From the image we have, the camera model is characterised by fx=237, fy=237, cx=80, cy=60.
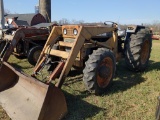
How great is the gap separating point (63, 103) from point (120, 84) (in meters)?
2.19

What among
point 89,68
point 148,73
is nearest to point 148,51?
point 148,73

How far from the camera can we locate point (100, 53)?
4.98 metres

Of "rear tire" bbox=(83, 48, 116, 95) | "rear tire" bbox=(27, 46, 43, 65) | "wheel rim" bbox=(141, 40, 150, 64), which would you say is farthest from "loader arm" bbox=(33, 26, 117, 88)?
"rear tire" bbox=(27, 46, 43, 65)

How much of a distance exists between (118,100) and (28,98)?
5.80ft

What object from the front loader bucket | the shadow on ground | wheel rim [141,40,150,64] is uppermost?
wheel rim [141,40,150,64]

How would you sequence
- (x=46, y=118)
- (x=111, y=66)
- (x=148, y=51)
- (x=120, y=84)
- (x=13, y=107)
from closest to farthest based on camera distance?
(x=46, y=118), (x=13, y=107), (x=111, y=66), (x=120, y=84), (x=148, y=51)

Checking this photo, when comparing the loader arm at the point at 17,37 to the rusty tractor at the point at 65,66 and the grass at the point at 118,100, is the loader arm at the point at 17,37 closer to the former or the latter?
the rusty tractor at the point at 65,66

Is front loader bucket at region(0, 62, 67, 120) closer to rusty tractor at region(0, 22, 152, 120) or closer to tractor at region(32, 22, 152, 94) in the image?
rusty tractor at region(0, 22, 152, 120)

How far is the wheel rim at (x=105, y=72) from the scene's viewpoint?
16.2 ft

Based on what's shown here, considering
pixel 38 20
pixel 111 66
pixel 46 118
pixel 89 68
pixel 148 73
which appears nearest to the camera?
pixel 46 118

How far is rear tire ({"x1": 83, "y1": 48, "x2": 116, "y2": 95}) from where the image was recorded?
4.74m

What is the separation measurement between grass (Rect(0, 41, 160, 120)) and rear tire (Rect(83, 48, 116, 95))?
20 cm

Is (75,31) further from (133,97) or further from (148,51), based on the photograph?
(148,51)

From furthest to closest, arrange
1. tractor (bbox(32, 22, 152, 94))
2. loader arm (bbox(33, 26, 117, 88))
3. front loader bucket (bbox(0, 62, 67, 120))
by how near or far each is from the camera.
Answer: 1. tractor (bbox(32, 22, 152, 94))
2. loader arm (bbox(33, 26, 117, 88))
3. front loader bucket (bbox(0, 62, 67, 120))
